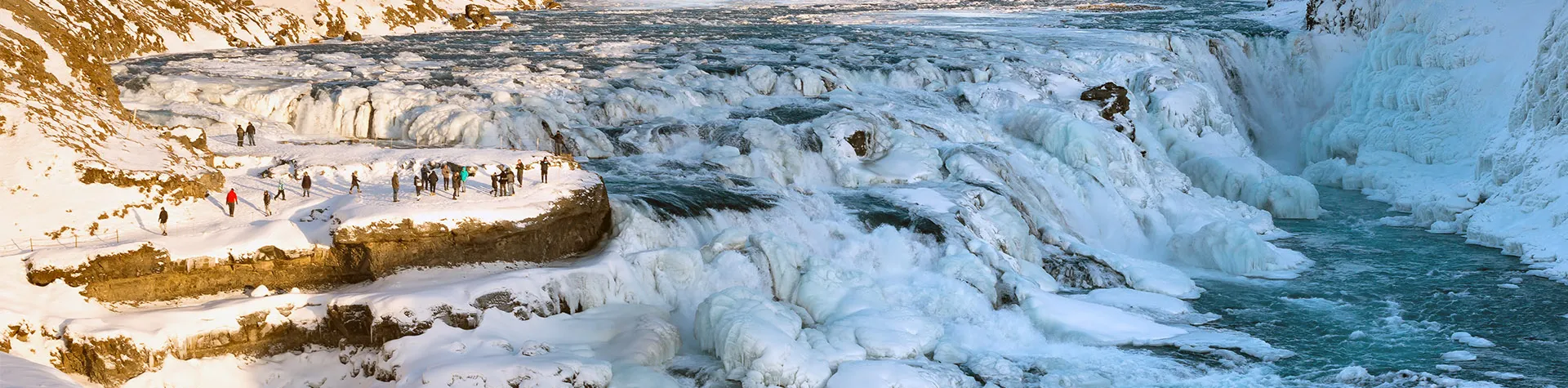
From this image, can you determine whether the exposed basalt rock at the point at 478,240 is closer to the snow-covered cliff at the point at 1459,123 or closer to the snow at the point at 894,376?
the snow at the point at 894,376

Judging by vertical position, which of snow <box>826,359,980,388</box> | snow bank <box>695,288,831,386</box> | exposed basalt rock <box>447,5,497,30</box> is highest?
exposed basalt rock <box>447,5,497,30</box>

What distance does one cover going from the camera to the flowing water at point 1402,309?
74.5 feet

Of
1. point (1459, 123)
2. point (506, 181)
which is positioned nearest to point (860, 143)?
point (506, 181)

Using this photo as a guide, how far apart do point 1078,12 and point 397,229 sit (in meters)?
50.5

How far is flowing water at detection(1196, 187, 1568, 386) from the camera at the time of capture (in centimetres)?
2270

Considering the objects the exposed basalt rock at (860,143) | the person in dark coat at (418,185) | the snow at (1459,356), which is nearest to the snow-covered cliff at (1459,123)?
the snow at (1459,356)

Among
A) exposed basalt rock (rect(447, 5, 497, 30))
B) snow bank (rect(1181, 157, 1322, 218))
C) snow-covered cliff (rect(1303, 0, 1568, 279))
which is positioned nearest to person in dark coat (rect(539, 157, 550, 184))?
snow bank (rect(1181, 157, 1322, 218))

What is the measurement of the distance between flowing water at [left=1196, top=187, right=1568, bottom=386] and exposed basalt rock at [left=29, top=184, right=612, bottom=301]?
12476mm

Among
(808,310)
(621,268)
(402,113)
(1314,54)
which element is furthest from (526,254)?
(1314,54)

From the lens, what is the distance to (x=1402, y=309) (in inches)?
1022

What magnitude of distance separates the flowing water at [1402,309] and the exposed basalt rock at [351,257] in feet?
40.9

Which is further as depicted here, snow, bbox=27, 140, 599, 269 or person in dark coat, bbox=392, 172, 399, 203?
person in dark coat, bbox=392, 172, 399, 203

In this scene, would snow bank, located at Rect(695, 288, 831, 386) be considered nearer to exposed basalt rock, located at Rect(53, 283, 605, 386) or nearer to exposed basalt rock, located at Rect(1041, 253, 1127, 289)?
exposed basalt rock, located at Rect(53, 283, 605, 386)

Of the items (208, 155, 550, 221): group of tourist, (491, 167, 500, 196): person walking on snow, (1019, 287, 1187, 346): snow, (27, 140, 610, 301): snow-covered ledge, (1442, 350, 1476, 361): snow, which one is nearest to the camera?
(27, 140, 610, 301): snow-covered ledge
